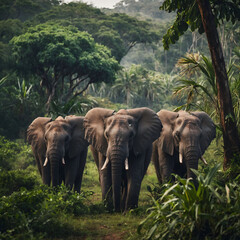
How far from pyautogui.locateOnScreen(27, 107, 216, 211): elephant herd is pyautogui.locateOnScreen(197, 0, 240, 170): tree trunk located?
2.40ft

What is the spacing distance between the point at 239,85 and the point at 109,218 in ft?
15.5

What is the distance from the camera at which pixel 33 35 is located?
23.4 meters

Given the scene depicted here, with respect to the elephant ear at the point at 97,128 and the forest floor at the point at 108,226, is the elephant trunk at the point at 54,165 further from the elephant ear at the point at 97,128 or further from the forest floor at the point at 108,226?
the forest floor at the point at 108,226

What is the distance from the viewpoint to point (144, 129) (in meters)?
8.62

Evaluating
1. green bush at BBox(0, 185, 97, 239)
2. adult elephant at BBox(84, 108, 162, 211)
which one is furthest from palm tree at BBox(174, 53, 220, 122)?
green bush at BBox(0, 185, 97, 239)

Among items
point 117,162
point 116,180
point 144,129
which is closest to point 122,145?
point 117,162

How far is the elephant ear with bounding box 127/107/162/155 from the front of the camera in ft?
27.8

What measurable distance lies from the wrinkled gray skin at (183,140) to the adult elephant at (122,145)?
24.7 inches

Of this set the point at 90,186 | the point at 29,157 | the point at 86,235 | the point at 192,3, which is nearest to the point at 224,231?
the point at 86,235

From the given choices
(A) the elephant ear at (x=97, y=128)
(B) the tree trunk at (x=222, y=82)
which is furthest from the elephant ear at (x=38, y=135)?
(B) the tree trunk at (x=222, y=82)

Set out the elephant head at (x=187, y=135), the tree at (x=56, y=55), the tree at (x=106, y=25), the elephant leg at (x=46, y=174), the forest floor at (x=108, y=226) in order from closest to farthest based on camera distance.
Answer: the forest floor at (x=108, y=226) < the elephant head at (x=187, y=135) < the elephant leg at (x=46, y=174) < the tree at (x=56, y=55) < the tree at (x=106, y=25)

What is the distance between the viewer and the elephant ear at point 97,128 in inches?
334

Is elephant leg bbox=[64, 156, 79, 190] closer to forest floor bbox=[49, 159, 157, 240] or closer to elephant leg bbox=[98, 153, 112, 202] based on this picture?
→ elephant leg bbox=[98, 153, 112, 202]

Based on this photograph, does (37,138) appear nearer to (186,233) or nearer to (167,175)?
(167,175)
